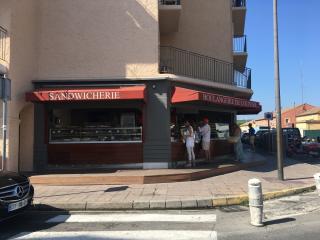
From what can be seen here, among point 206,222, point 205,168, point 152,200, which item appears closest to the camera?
point 206,222

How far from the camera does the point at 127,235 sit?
7680mm

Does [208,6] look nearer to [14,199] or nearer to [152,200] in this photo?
[152,200]

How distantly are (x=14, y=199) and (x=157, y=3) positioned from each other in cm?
987

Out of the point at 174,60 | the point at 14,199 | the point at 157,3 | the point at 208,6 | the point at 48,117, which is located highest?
the point at 208,6

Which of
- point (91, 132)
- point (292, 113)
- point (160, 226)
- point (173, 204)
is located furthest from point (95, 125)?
point (292, 113)

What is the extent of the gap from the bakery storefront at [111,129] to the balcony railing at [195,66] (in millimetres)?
1860

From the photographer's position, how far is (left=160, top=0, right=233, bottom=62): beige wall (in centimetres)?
2033

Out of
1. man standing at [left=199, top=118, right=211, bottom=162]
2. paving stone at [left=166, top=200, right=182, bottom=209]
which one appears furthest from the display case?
paving stone at [left=166, top=200, right=182, bottom=209]

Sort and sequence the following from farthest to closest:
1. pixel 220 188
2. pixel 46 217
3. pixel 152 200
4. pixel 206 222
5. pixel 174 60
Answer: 1. pixel 174 60
2. pixel 220 188
3. pixel 152 200
4. pixel 46 217
5. pixel 206 222

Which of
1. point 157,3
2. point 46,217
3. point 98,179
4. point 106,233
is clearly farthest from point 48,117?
point 106,233

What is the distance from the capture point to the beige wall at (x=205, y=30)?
20328mm

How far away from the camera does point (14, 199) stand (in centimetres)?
837

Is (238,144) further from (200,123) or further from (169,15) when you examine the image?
(169,15)

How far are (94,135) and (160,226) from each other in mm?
8157
